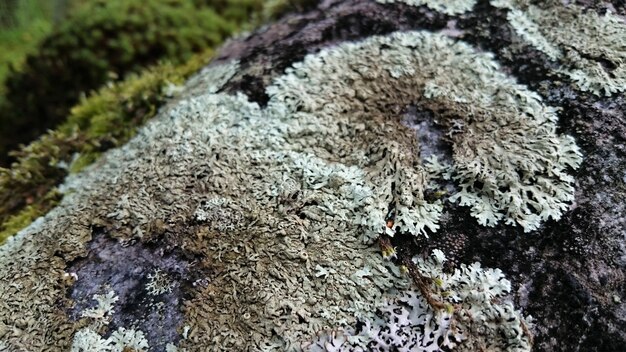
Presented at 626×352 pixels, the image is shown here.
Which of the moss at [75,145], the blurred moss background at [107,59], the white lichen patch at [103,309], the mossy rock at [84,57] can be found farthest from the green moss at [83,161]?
the mossy rock at [84,57]

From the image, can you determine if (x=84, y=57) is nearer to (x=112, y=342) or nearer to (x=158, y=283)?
(x=158, y=283)

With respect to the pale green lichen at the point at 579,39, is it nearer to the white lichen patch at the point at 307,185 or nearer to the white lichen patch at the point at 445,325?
the white lichen patch at the point at 307,185

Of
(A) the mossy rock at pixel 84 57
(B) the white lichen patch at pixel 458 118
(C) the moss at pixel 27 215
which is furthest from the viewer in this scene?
(A) the mossy rock at pixel 84 57

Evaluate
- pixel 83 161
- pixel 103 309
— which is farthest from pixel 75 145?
pixel 103 309

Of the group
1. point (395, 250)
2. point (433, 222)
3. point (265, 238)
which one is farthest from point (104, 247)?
point (433, 222)

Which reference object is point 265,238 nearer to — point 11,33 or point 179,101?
point 179,101

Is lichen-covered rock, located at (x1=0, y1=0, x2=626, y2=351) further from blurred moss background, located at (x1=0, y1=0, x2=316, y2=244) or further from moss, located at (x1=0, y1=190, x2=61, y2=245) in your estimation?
blurred moss background, located at (x1=0, y1=0, x2=316, y2=244)

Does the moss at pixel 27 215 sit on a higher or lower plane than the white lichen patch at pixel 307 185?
lower
